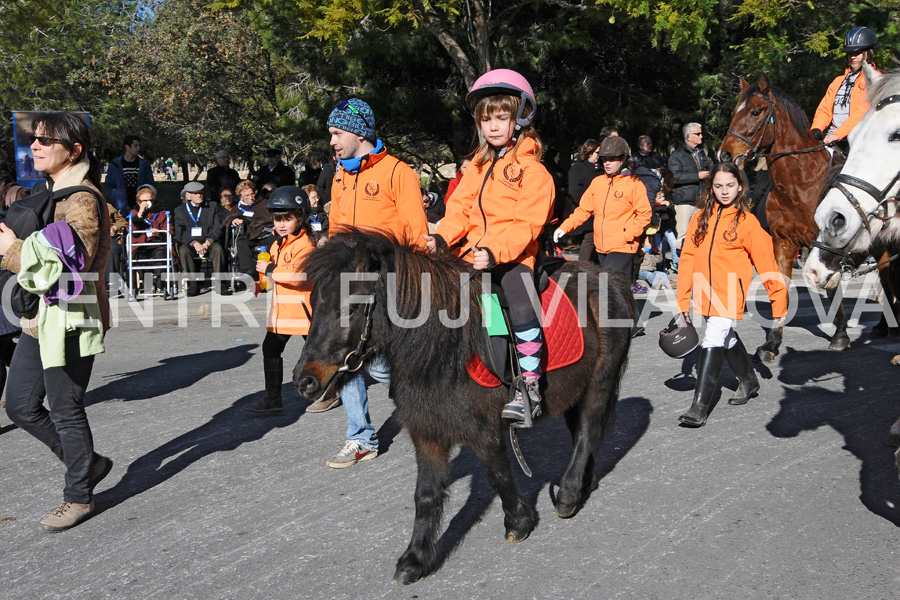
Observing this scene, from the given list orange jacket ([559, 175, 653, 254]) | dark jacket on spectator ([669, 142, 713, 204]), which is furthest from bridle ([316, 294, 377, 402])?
dark jacket on spectator ([669, 142, 713, 204])

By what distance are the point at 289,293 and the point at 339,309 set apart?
2.32 m

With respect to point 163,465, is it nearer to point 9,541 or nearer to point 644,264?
point 9,541

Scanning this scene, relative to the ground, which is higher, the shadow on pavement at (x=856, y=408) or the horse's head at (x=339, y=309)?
the horse's head at (x=339, y=309)

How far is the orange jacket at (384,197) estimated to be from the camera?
5.19 metres

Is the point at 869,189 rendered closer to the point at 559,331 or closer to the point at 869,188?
the point at 869,188

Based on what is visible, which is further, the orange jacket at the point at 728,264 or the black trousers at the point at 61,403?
the orange jacket at the point at 728,264

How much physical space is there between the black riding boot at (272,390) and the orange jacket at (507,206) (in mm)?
2580

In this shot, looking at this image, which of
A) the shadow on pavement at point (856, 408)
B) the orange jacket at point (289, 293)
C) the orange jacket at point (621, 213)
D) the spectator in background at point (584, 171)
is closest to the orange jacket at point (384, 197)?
the orange jacket at point (289, 293)

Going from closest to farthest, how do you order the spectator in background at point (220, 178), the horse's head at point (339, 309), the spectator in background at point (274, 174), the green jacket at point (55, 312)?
the horse's head at point (339, 309) → the green jacket at point (55, 312) → the spectator in background at point (220, 178) → the spectator in background at point (274, 174)

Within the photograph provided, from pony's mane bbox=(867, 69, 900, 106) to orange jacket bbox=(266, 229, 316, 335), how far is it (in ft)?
11.0

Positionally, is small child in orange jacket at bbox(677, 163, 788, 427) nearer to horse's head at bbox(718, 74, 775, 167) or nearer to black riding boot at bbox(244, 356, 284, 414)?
horse's head at bbox(718, 74, 775, 167)

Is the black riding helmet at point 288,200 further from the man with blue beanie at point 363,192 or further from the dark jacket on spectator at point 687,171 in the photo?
the dark jacket on spectator at point 687,171

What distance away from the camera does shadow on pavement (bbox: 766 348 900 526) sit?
15.5 feet

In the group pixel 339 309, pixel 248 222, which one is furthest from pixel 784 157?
pixel 248 222
